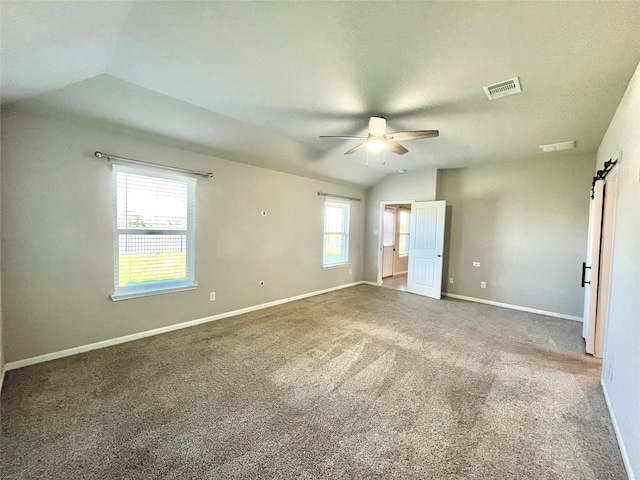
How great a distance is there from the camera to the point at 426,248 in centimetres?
587

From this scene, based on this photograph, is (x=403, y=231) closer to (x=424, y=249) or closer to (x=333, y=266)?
(x=424, y=249)

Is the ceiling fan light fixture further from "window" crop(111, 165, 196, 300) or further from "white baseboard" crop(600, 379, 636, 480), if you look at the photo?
"white baseboard" crop(600, 379, 636, 480)

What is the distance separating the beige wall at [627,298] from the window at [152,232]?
171 inches

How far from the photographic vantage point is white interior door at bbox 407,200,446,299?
5621 millimetres

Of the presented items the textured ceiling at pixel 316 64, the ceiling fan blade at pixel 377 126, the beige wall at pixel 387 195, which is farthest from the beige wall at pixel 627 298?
the beige wall at pixel 387 195

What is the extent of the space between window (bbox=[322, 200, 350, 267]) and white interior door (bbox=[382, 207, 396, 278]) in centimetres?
161

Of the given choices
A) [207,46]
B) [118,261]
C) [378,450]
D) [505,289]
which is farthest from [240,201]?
[505,289]

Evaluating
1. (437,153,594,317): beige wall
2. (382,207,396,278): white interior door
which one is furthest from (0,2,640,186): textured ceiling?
(382,207,396,278): white interior door

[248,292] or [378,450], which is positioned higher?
[248,292]

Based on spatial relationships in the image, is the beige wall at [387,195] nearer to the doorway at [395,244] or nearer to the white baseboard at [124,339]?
the doorway at [395,244]

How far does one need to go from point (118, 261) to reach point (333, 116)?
313 cm

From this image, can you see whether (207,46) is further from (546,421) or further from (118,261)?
(546,421)

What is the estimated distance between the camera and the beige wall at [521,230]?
179 inches

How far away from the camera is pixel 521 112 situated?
3.13m
